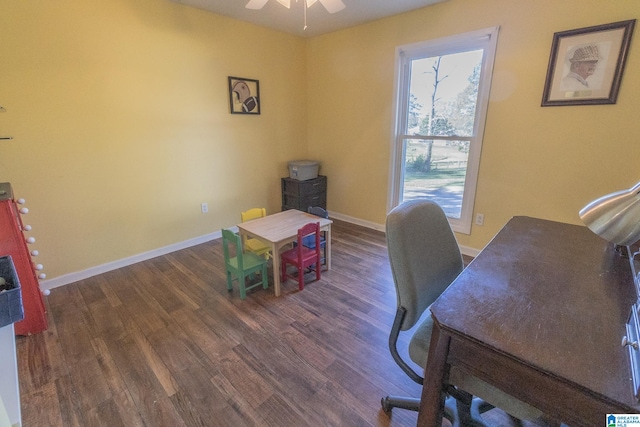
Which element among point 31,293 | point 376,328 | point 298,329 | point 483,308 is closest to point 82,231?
point 31,293

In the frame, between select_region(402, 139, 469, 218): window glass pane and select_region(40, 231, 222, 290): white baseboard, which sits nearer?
select_region(40, 231, 222, 290): white baseboard

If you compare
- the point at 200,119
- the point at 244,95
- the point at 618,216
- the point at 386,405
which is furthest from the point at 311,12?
the point at 386,405

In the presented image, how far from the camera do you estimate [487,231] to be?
9.34 feet

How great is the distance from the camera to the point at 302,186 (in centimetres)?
367

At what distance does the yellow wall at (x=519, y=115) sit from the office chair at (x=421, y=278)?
1760mm

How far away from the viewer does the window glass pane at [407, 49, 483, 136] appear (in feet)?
8.91

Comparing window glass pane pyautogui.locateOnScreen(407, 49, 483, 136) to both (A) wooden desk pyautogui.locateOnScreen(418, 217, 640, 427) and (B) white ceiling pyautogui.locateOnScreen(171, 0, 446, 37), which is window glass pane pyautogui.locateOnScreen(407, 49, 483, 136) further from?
(A) wooden desk pyautogui.locateOnScreen(418, 217, 640, 427)

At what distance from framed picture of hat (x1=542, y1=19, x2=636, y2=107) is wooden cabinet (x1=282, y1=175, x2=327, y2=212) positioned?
8.06ft

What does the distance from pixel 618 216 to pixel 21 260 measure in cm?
283

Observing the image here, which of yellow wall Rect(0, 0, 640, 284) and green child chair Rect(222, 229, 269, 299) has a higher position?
yellow wall Rect(0, 0, 640, 284)

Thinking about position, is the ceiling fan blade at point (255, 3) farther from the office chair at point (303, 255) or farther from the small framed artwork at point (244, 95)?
the office chair at point (303, 255)

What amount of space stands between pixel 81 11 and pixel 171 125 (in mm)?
987

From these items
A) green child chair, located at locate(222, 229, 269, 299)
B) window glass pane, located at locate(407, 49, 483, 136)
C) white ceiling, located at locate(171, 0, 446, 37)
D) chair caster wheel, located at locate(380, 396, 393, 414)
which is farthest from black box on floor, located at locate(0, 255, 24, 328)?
window glass pane, located at locate(407, 49, 483, 136)

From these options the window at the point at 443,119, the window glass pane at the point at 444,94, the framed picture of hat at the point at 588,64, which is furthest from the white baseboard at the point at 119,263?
the framed picture of hat at the point at 588,64
